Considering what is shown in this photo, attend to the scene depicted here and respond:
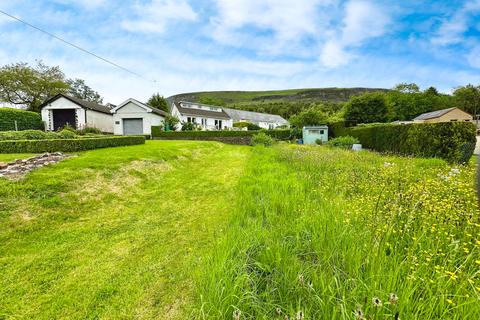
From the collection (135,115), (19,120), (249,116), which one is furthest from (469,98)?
(19,120)

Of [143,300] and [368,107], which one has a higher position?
[368,107]

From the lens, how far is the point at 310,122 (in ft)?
112

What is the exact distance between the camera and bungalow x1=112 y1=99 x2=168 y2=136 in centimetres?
2619

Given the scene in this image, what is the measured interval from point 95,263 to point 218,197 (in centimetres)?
316

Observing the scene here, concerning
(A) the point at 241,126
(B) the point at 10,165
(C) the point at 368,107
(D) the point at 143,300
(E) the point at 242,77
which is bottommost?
(D) the point at 143,300

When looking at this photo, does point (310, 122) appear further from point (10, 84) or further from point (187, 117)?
point (10, 84)

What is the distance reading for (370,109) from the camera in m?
43.4

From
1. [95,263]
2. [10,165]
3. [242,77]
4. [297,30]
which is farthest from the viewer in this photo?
[242,77]

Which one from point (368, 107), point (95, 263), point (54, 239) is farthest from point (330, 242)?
→ point (368, 107)

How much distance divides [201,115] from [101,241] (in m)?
36.5

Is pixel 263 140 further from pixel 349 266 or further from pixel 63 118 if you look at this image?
pixel 63 118

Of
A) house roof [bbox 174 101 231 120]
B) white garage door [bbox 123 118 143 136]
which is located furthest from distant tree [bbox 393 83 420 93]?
white garage door [bbox 123 118 143 136]

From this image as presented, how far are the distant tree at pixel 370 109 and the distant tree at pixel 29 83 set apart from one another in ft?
174

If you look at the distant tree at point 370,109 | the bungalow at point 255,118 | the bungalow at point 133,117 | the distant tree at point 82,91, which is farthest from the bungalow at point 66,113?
the distant tree at point 370,109
